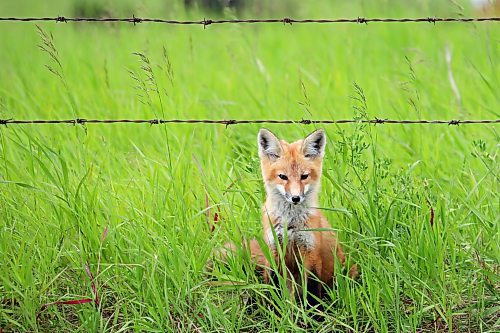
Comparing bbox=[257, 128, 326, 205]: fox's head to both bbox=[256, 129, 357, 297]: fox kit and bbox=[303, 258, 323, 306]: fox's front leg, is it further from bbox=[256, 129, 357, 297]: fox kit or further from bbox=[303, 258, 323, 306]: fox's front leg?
bbox=[303, 258, 323, 306]: fox's front leg

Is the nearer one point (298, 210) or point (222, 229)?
point (298, 210)

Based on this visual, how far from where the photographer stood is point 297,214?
16.0 feet

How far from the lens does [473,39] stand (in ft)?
33.5

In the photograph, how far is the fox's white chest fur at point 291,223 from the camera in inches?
188

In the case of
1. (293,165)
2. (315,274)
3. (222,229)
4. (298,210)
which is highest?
(293,165)

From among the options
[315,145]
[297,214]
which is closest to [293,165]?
[315,145]

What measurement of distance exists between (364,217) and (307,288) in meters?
0.53

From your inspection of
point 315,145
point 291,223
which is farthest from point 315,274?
point 315,145

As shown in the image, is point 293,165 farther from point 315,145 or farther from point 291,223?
point 291,223

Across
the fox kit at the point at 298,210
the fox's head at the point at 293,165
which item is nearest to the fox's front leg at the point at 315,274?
the fox kit at the point at 298,210

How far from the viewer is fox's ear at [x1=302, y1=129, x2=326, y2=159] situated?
4.82m

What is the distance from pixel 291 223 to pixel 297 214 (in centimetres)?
6

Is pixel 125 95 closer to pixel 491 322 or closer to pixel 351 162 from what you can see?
pixel 351 162

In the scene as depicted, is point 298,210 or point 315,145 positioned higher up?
point 315,145
